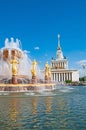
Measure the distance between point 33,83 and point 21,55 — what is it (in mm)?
14561

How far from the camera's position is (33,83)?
58.2m

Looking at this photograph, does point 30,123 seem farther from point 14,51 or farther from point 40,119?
point 14,51

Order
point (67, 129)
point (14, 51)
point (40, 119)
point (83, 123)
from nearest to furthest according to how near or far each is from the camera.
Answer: point (67, 129) → point (83, 123) → point (40, 119) → point (14, 51)

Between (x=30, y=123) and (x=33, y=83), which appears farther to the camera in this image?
(x=33, y=83)

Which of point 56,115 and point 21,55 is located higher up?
point 21,55

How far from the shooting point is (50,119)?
64.5ft

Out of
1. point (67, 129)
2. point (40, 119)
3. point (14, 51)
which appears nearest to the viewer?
point (67, 129)

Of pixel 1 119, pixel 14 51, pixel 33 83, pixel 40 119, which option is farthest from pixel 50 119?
pixel 14 51

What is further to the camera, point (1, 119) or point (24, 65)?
point (24, 65)

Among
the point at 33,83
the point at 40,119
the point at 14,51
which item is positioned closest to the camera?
the point at 40,119

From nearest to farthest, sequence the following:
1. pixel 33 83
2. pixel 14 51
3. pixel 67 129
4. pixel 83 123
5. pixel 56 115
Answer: pixel 67 129
pixel 83 123
pixel 56 115
pixel 33 83
pixel 14 51

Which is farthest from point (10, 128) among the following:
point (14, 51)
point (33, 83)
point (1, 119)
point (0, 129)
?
point (14, 51)

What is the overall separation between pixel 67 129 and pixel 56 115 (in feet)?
16.0

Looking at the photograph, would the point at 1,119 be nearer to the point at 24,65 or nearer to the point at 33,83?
the point at 33,83
